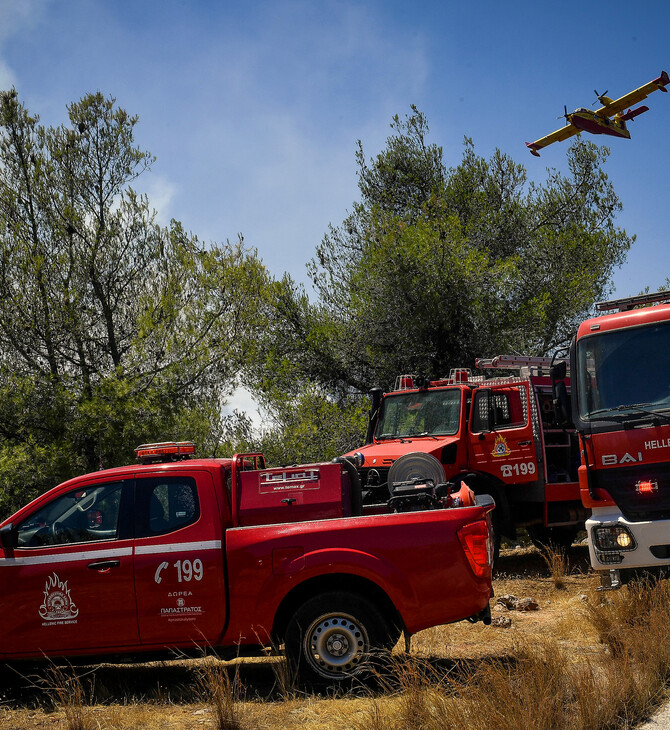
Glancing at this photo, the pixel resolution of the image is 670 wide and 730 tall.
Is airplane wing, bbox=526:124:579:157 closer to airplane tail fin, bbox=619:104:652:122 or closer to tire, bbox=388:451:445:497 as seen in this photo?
airplane tail fin, bbox=619:104:652:122

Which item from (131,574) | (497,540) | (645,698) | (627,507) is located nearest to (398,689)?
(645,698)

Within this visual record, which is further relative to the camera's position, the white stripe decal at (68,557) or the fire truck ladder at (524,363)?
the fire truck ladder at (524,363)

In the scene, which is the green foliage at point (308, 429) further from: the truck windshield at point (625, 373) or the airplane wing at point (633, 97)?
the airplane wing at point (633, 97)

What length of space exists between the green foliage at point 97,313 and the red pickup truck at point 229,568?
8900 millimetres

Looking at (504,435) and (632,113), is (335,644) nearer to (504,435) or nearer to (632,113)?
(504,435)

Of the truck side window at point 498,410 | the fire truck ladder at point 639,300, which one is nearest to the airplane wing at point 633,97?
the truck side window at point 498,410

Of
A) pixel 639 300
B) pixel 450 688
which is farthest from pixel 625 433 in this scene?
pixel 450 688

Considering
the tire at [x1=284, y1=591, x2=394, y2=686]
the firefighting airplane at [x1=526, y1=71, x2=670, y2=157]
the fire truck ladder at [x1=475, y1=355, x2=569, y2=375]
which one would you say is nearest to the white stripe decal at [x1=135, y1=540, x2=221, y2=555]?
the tire at [x1=284, y1=591, x2=394, y2=686]

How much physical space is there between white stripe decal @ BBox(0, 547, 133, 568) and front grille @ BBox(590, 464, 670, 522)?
4.22 meters

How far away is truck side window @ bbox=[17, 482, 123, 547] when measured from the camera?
5.91m

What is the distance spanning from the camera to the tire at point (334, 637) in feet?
18.0

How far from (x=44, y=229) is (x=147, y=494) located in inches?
449

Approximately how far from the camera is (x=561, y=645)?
666cm

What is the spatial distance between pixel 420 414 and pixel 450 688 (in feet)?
21.6
